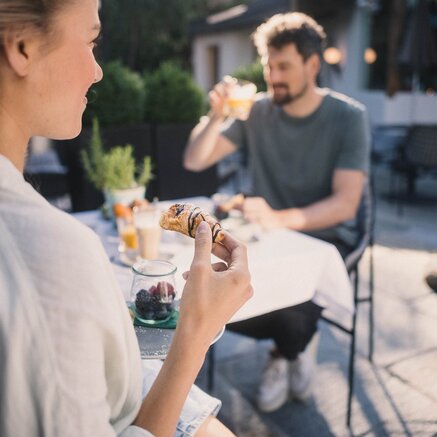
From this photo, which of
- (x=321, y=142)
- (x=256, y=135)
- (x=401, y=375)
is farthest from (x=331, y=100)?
(x=401, y=375)

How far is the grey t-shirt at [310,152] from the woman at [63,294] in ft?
6.18

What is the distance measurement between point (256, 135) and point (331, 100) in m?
0.50

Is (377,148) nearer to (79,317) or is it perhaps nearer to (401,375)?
(401,375)

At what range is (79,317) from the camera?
0.71 m

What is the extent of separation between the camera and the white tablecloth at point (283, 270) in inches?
73.7

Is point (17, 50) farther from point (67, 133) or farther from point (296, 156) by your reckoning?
point (296, 156)

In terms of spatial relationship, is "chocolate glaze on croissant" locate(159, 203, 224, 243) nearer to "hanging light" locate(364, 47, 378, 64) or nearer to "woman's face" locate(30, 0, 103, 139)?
"woman's face" locate(30, 0, 103, 139)

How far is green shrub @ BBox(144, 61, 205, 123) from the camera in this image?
553 cm

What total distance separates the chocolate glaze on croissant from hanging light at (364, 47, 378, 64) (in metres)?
11.4

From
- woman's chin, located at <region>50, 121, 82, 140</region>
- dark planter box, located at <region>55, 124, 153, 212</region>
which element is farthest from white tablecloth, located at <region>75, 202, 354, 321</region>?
dark planter box, located at <region>55, 124, 153, 212</region>

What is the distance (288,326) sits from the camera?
2.48 meters

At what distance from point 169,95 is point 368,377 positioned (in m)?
3.82

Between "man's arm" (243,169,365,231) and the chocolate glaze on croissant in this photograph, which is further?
"man's arm" (243,169,365,231)

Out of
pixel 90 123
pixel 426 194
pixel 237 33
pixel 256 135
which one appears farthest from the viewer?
pixel 237 33
